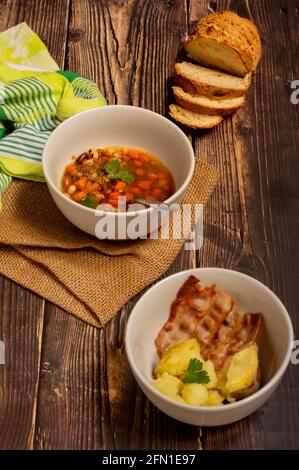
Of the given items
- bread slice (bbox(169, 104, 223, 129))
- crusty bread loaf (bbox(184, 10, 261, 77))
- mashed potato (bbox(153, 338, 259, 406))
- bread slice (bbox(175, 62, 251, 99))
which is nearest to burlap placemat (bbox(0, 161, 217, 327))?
mashed potato (bbox(153, 338, 259, 406))

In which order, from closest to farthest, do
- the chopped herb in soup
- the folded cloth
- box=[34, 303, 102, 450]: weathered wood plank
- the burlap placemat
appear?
box=[34, 303, 102, 450]: weathered wood plank < the burlap placemat < the chopped herb in soup < the folded cloth

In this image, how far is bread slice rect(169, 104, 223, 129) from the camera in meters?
2.82

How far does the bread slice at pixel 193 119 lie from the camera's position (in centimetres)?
282

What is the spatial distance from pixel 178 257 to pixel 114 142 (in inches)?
20.3

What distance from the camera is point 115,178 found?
2.46 metres

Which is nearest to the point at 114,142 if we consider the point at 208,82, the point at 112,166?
the point at 112,166

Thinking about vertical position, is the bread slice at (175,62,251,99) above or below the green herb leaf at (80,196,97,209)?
above

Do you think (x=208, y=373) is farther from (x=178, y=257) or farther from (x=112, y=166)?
(x=112, y=166)

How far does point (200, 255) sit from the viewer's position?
2445 mm

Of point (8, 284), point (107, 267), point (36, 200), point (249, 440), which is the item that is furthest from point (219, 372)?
point (36, 200)

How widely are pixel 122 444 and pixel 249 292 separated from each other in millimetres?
537

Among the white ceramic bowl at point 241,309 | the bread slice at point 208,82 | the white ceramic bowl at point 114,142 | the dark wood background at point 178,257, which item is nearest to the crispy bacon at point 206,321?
the white ceramic bowl at point 241,309

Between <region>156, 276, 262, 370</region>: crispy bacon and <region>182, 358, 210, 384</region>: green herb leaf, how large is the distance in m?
0.11

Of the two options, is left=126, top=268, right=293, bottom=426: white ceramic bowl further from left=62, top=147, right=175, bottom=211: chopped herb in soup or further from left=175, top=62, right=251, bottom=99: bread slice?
left=175, top=62, right=251, bottom=99: bread slice
